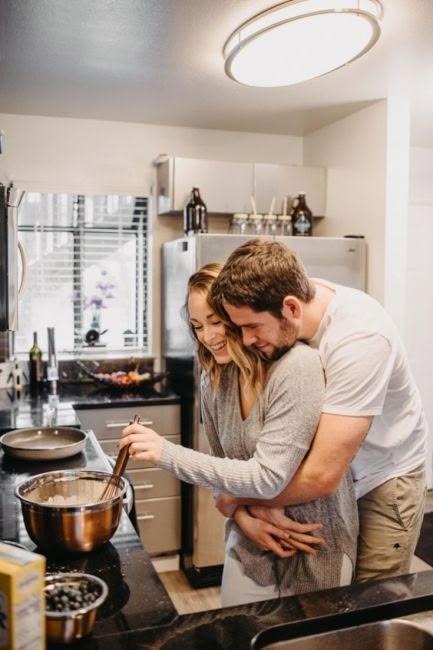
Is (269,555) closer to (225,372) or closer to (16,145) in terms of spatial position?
→ (225,372)

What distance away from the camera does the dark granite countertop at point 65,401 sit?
9.32 ft

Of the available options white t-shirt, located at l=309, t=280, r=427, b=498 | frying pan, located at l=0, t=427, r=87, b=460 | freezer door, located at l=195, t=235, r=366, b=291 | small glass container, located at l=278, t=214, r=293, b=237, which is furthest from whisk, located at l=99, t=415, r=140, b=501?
small glass container, located at l=278, t=214, r=293, b=237

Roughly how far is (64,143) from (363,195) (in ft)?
6.03

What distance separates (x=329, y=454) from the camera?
1.35m

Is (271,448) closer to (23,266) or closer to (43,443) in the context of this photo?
(23,266)

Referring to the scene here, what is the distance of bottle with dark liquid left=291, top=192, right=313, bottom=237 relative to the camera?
3.70m

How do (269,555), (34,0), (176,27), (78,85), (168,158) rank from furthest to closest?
(168,158) → (78,85) → (176,27) → (34,0) → (269,555)

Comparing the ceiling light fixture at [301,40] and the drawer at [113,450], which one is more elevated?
the ceiling light fixture at [301,40]

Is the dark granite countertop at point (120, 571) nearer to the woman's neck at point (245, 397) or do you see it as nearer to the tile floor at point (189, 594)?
the woman's neck at point (245, 397)

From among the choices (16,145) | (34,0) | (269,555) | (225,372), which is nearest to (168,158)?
(16,145)

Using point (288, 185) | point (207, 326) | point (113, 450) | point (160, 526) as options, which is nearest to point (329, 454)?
point (207, 326)

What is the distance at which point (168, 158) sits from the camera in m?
3.70

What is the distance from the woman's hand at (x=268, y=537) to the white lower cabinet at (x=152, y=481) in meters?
1.93

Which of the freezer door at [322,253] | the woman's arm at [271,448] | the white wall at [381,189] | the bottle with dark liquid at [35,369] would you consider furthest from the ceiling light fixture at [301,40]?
the bottle with dark liquid at [35,369]
